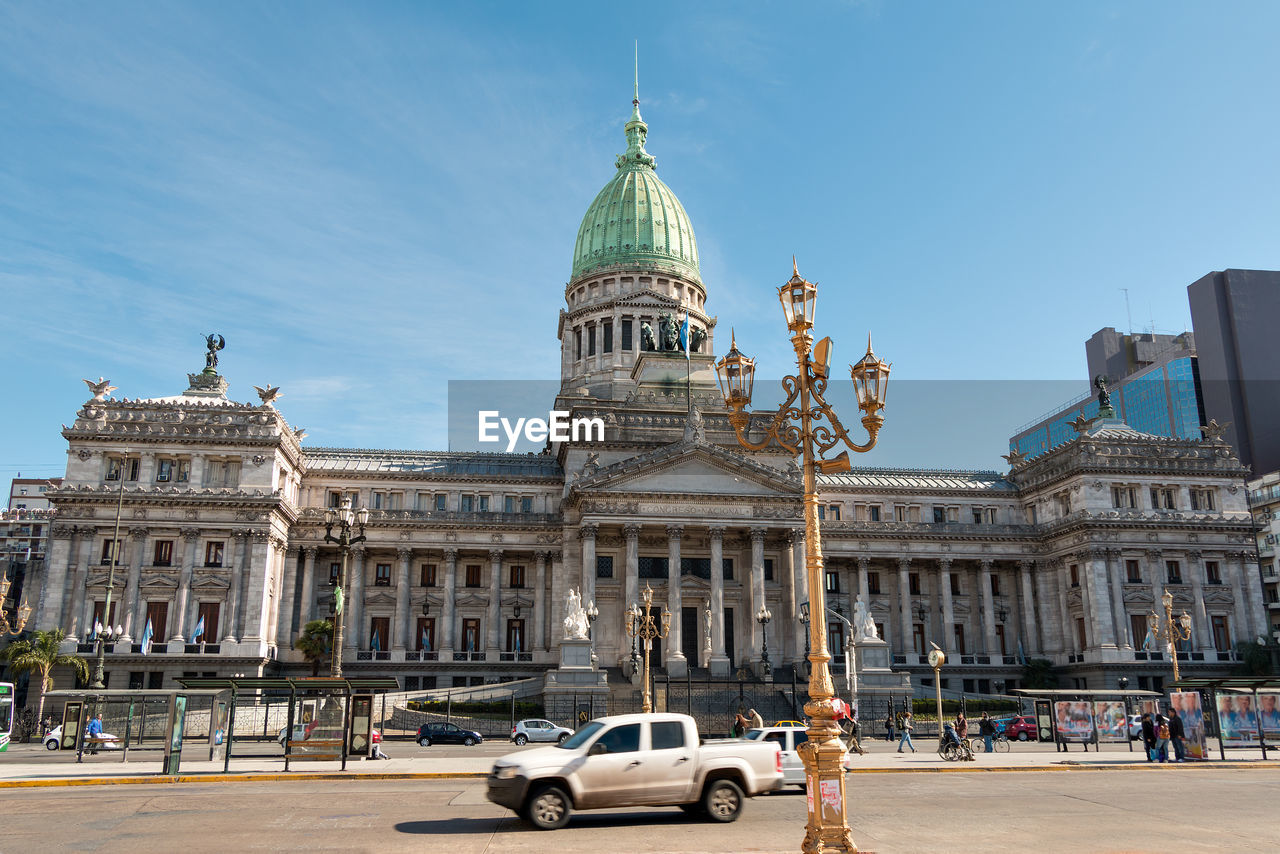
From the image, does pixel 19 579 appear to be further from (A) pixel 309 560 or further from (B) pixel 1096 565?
(B) pixel 1096 565

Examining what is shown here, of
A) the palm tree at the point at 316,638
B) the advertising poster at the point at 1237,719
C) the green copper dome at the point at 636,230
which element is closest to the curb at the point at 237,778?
the advertising poster at the point at 1237,719

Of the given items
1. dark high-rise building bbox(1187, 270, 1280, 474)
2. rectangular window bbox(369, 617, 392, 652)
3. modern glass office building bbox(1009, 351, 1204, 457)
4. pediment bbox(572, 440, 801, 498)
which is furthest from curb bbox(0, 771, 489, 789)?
dark high-rise building bbox(1187, 270, 1280, 474)

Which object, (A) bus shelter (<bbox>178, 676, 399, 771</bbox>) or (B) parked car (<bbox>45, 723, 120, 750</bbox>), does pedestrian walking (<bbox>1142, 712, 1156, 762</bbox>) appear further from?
(B) parked car (<bbox>45, 723, 120, 750</bbox>)

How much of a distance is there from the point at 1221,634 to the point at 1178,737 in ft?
136

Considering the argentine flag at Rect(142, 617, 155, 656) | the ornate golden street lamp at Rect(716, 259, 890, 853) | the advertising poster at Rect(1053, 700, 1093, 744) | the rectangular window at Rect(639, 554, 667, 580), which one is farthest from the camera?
the rectangular window at Rect(639, 554, 667, 580)

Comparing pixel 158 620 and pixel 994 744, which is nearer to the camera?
pixel 994 744

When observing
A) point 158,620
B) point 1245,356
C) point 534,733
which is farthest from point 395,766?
point 1245,356

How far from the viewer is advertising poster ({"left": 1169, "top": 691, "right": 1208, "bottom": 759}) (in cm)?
3594

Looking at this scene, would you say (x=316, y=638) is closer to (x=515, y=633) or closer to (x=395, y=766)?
(x=515, y=633)

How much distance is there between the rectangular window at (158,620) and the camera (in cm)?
6194

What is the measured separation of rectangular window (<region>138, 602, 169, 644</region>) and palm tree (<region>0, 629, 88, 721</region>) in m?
4.25

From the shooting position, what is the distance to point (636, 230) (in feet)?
308

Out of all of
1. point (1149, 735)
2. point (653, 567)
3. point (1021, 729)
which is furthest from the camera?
point (653, 567)

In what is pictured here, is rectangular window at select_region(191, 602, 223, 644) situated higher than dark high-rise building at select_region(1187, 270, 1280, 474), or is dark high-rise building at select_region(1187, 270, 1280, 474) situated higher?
dark high-rise building at select_region(1187, 270, 1280, 474)
